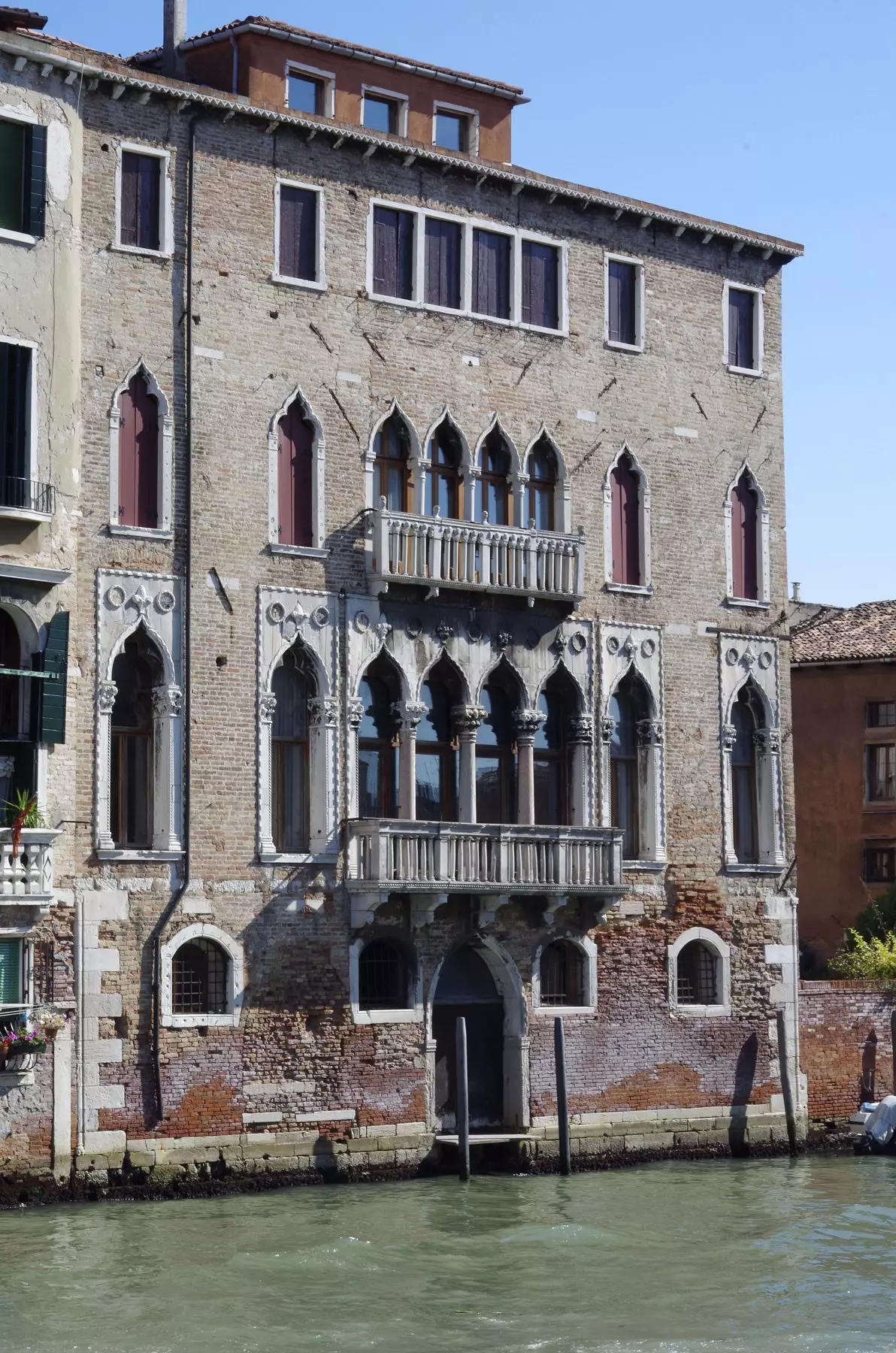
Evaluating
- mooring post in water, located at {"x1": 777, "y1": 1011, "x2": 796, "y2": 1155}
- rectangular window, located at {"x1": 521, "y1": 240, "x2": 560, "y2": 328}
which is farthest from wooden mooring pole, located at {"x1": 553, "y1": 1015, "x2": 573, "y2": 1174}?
→ rectangular window, located at {"x1": 521, "y1": 240, "x2": 560, "y2": 328}

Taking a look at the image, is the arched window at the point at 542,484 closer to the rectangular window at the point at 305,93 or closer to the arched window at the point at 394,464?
the arched window at the point at 394,464

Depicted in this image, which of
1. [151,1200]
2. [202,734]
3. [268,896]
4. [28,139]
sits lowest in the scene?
[151,1200]

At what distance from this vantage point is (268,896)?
88.5 ft

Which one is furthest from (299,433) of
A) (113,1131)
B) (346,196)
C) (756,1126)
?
(756,1126)

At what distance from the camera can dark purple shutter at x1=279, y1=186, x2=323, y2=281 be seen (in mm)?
27859

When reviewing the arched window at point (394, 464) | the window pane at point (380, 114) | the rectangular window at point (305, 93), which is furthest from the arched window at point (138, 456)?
the window pane at point (380, 114)

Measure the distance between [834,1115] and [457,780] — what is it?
23.6ft

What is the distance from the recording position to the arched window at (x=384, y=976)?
27922 mm

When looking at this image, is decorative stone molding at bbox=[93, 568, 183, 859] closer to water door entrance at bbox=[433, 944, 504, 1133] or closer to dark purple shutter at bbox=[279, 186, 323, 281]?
dark purple shutter at bbox=[279, 186, 323, 281]

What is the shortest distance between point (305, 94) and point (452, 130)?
7.35 feet

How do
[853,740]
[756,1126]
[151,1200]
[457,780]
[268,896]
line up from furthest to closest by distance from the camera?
[853,740], [756,1126], [457,780], [268,896], [151,1200]

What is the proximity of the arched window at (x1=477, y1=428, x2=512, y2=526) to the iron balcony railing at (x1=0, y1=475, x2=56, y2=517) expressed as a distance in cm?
610

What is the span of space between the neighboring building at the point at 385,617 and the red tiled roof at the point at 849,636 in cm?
979

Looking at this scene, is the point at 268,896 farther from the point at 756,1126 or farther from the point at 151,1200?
the point at 756,1126
